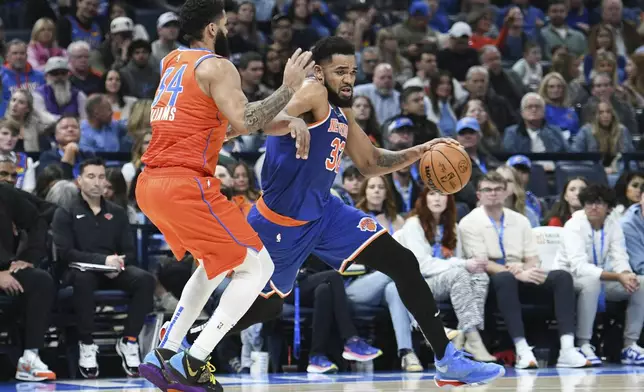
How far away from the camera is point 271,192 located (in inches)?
238

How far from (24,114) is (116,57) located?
7.23 feet

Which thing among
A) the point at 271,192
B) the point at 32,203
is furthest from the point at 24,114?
the point at 271,192

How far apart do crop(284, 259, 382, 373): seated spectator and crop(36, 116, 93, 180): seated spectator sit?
7.78 ft

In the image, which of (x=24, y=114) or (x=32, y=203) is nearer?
(x=32, y=203)

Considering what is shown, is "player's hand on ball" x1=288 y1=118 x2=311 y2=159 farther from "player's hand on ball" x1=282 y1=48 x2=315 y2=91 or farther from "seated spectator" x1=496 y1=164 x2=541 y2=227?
"seated spectator" x1=496 y1=164 x2=541 y2=227

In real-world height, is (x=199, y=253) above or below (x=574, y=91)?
below

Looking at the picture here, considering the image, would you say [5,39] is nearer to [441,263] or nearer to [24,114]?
[24,114]

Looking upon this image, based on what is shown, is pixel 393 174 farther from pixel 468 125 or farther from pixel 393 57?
pixel 393 57

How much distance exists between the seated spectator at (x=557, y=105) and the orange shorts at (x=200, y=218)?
7786mm

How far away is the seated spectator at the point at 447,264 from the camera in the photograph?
8.59 metres

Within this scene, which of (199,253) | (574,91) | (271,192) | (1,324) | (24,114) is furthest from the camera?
(574,91)

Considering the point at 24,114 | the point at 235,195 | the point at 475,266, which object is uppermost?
the point at 24,114

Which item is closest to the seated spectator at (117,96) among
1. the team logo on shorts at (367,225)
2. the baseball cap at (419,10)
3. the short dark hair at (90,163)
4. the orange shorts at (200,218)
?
the short dark hair at (90,163)

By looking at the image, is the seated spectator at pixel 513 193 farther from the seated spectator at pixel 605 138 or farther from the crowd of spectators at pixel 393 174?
the seated spectator at pixel 605 138
